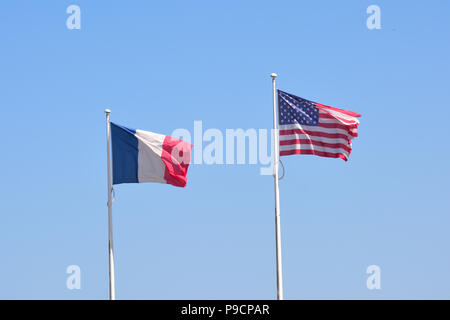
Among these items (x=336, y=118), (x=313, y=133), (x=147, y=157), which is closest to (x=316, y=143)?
(x=313, y=133)

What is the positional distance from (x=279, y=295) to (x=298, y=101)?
8732mm

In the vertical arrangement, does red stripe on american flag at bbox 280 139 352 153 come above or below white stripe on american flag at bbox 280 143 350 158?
above

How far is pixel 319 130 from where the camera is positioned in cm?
4362

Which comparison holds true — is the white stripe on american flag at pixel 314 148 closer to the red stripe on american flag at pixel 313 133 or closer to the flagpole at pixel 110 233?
the red stripe on american flag at pixel 313 133

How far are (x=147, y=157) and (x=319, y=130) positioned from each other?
790 centimetres

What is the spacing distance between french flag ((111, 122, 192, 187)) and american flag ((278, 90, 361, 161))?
4728 mm

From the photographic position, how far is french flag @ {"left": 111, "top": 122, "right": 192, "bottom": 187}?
146 feet

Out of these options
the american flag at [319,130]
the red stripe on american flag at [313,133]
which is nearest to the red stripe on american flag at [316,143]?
the american flag at [319,130]

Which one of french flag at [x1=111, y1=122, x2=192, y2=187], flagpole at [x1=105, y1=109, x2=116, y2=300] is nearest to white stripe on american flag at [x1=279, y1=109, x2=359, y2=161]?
french flag at [x1=111, y1=122, x2=192, y2=187]

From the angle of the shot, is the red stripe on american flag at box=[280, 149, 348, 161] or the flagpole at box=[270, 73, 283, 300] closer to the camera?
the flagpole at box=[270, 73, 283, 300]

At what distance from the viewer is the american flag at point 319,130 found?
143 feet

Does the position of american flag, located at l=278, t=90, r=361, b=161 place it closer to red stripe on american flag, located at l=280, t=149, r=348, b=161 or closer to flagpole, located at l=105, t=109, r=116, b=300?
red stripe on american flag, located at l=280, t=149, r=348, b=161
